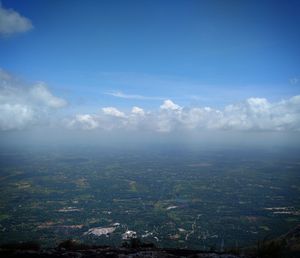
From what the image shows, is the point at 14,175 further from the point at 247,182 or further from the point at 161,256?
the point at 161,256

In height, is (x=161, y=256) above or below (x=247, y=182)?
above

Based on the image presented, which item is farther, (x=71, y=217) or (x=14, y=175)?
(x=14, y=175)

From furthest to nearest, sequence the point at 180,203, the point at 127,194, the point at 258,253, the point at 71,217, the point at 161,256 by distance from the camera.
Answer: the point at 127,194
the point at 180,203
the point at 71,217
the point at 258,253
the point at 161,256

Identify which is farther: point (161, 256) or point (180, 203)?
point (180, 203)

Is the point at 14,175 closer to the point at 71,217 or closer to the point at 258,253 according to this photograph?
the point at 71,217

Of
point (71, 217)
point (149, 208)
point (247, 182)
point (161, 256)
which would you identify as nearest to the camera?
point (161, 256)

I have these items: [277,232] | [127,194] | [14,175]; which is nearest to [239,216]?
[277,232]

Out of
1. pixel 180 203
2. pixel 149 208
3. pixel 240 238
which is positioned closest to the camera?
pixel 240 238

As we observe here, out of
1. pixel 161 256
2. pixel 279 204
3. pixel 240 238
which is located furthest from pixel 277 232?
pixel 161 256

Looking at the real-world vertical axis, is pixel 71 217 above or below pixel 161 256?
below
